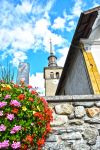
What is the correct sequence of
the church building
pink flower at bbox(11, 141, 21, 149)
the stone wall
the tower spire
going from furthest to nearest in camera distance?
the tower spire
the church building
the stone wall
pink flower at bbox(11, 141, 21, 149)

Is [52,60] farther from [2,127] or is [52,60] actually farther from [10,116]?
[2,127]

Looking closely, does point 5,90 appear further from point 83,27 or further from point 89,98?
point 83,27

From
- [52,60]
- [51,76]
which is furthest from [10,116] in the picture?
[52,60]

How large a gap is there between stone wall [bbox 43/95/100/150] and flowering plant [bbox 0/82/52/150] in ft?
0.99

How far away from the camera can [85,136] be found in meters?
5.10

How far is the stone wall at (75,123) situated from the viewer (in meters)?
5.03

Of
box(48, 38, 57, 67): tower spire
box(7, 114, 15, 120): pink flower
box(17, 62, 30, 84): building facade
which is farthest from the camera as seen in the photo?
box(48, 38, 57, 67): tower spire

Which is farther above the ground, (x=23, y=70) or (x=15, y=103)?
(x=23, y=70)

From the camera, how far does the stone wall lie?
16.5 feet

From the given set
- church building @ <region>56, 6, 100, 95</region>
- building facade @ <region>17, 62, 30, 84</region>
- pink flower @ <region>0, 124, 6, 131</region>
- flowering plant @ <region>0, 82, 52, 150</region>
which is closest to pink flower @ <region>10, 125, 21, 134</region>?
flowering plant @ <region>0, 82, 52, 150</region>

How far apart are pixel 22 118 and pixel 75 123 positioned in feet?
3.84

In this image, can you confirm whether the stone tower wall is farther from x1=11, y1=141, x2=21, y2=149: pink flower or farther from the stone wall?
x1=11, y1=141, x2=21, y2=149: pink flower

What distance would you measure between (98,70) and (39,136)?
749cm

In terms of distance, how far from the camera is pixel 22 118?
4488mm
